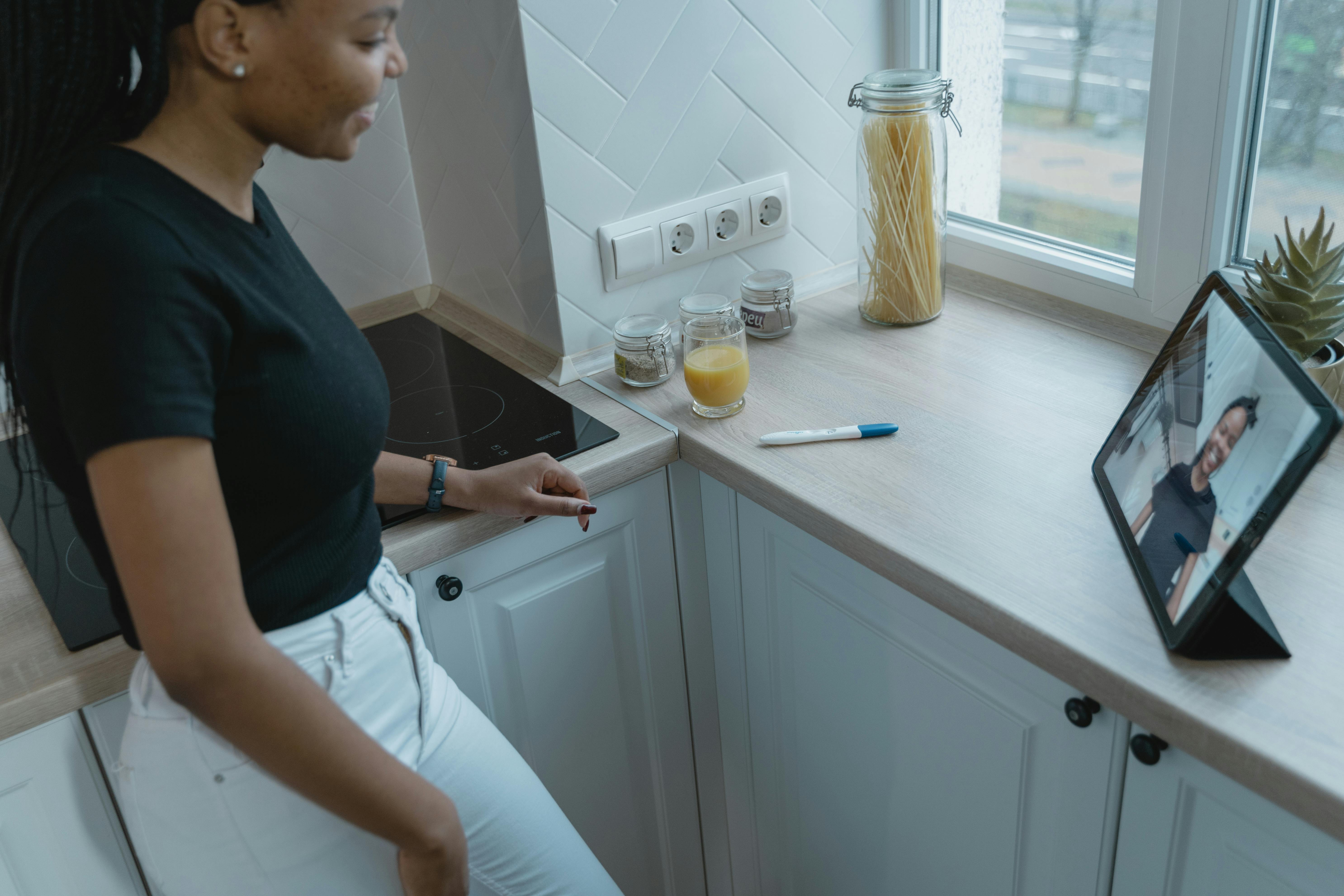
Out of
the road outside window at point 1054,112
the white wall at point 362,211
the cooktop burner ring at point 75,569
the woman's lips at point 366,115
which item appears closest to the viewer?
the woman's lips at point 366,115

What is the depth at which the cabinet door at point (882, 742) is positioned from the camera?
94cm

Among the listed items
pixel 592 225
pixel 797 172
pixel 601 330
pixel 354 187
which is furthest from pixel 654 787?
pixel 354 187

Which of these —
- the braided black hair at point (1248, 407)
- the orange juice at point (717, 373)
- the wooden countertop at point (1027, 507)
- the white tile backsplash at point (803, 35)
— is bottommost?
the wooden countertop at point (1027, 507)

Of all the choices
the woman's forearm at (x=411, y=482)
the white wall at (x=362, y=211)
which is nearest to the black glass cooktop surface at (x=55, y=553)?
the woman's forearm at (x=411, y=482)

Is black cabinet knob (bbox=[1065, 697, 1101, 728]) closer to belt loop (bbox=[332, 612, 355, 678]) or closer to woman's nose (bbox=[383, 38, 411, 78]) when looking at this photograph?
belt loop (bbox=[332, 612, 355, 678])

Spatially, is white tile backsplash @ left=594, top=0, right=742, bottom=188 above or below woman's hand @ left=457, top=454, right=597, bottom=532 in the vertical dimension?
above

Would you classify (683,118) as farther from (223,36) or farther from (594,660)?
(223,36)

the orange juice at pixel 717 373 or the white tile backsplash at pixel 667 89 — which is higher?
the white tile backsplash at pixel 667 89

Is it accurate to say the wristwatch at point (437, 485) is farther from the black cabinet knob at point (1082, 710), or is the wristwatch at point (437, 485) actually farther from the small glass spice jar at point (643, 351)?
the black cabinet knob at point (1082, 710)

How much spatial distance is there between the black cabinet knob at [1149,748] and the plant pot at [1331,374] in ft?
1.39

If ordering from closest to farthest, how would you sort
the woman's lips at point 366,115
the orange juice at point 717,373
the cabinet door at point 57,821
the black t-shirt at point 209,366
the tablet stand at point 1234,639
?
1. the black t-shirt at point 209,366
2. the woman's lips at point 366,115
3. the tablet stand at point 1234,639
4. the cabinet door at point 57,821
5. the orange juice at point 717,373

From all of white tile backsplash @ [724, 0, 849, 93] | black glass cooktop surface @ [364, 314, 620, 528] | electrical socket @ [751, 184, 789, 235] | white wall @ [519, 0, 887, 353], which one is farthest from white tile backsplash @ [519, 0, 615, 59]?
black glass cooktop surface @ [364, 314, 620, 528]

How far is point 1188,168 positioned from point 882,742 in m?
0.77

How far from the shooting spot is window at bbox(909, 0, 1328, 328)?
3.70 feet
